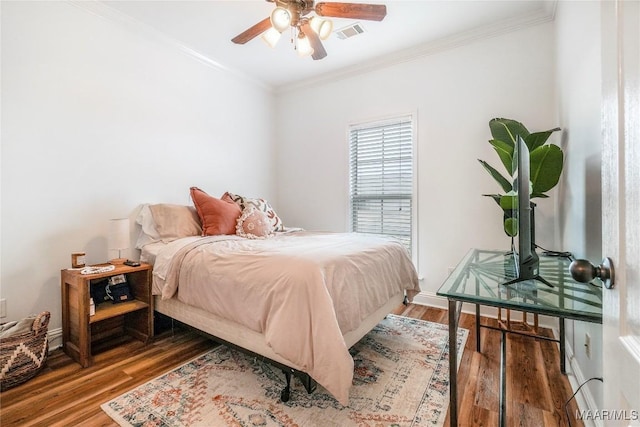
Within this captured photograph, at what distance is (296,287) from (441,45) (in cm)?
296

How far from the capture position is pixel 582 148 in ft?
5.65

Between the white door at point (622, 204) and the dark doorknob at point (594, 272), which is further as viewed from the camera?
the dark doorknob at point (594, 272)

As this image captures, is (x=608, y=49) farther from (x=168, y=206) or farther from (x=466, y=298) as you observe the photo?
(x=168, y=206)

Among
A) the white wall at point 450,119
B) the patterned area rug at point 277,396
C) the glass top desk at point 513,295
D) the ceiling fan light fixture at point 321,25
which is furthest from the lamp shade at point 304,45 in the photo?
the patterned area rug at point 277,396

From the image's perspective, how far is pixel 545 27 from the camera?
8.54 feet

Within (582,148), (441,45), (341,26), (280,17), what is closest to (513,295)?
(582,148)

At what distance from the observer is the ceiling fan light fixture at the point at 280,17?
187 cm

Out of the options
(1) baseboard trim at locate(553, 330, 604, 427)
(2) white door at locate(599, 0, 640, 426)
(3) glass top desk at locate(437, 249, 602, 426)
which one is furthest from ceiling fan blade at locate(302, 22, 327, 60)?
(1) baseboard trim at locate(553, 330, 604, 427)

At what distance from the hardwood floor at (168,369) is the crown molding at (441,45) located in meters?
2.77

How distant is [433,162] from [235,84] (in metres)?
2.62

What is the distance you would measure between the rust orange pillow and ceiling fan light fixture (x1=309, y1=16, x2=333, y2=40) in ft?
5.58

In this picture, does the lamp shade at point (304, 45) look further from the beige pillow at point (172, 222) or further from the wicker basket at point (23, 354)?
the wicker basket at point (23, 354)

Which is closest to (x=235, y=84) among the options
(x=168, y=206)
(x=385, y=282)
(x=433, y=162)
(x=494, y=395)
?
(x=168, y=206)

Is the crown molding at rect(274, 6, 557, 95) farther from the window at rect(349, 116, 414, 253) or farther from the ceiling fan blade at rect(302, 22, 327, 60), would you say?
the ceiling fan blade at rect(302, 22, 327, 60)
